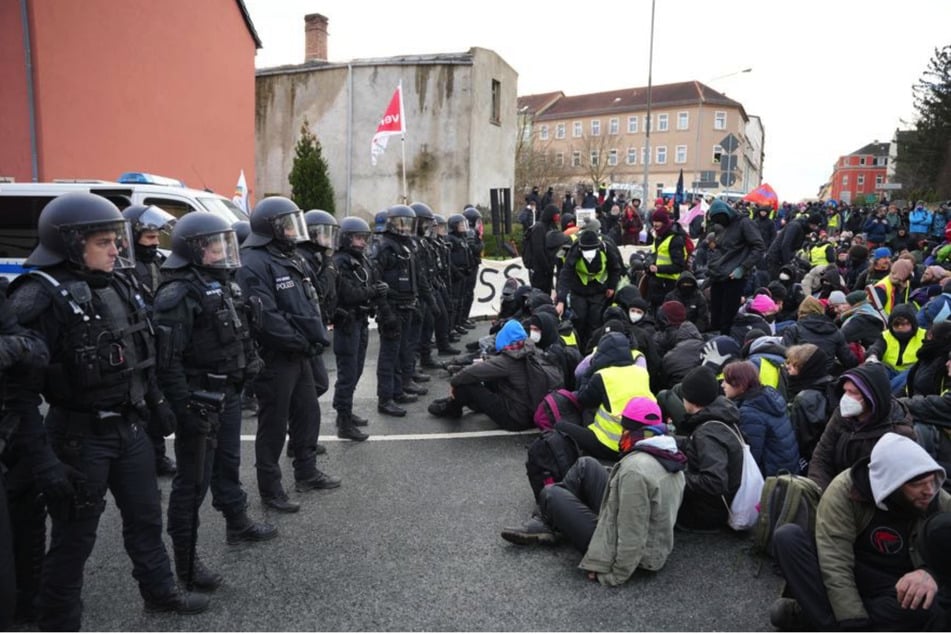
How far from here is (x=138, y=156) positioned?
16.7 meters

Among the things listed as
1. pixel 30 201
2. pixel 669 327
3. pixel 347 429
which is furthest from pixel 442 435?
pixel 30 201

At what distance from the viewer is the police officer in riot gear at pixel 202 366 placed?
3982 mm

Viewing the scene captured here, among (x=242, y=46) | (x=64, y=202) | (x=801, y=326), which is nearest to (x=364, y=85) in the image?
(x=242, y=46)

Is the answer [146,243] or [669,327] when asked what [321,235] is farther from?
[669,327]

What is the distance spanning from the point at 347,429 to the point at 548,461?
2.39 meters

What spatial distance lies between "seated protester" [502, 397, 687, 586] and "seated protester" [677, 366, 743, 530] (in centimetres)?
19

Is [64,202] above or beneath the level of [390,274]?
above

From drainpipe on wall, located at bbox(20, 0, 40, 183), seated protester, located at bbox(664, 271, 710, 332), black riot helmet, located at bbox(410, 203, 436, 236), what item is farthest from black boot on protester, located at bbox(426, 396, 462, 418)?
drainpipe on wall, located at bbox(20, 0, 40, 183)

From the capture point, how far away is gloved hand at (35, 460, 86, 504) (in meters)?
3.11

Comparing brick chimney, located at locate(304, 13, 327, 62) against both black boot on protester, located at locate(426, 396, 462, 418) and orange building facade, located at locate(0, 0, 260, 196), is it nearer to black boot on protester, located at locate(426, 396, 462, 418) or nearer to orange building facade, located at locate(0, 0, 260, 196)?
orange building facade, located at locate(0, 0, 260, 196)

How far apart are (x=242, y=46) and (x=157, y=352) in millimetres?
20156

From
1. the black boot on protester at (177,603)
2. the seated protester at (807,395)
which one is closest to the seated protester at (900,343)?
the seated protester at (807,395)

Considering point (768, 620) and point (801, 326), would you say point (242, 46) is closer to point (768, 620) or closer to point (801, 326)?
point (801, 326)

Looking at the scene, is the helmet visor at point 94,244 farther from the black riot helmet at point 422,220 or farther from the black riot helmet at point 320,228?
the black riot helmet at point 422,220
